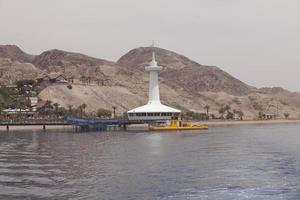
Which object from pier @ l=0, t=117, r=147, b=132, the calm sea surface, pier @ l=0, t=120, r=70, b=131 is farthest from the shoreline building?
the calm sea surface

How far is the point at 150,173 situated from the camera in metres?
63.4

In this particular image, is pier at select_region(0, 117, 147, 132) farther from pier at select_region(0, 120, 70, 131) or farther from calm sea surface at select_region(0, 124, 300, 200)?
calm sea surface at select_region(0, 124, 300, 200)

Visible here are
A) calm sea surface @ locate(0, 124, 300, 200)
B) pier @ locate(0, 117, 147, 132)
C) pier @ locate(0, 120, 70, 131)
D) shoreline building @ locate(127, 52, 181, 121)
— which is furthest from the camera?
shoreline building @ locate(127, 52, 181, 121)

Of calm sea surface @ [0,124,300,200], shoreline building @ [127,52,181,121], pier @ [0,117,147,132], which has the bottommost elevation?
calm sea surface @ [0,124,300,200]

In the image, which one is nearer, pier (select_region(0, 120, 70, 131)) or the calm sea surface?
the calm sea surface

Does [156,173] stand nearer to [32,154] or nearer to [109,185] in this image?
[109,185]

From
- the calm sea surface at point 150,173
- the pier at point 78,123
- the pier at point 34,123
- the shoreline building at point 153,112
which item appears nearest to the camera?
the calm sea surface at point 150,173

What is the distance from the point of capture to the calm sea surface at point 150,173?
5056cm

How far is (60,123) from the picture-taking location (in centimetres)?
17762

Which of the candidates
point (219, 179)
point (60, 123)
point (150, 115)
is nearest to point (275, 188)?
point (219, 179)

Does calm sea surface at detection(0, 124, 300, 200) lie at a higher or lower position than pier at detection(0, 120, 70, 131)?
lower

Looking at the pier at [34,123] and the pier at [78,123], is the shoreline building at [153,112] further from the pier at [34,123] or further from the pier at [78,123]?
the pier at [34,123]

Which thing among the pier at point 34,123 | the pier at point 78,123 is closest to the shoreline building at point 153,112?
the pier at point 78,123

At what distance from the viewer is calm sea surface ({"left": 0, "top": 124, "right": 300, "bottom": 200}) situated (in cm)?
5056
